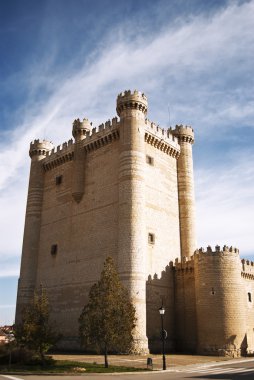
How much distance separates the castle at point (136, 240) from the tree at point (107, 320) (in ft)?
20.2

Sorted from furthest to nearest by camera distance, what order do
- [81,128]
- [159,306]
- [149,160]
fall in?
[81,128]
[149,160]
[159,306]

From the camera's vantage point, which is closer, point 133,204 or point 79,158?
point 133,204

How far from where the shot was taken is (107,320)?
22.9 meters

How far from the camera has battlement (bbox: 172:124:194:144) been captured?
42188 mm

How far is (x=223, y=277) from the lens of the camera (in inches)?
1222

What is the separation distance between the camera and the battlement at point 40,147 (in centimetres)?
4544

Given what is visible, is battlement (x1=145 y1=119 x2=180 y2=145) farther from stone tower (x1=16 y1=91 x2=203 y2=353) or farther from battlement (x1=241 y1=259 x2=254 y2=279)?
battlement (x1=241 y1=259 x2=254 y2=279)

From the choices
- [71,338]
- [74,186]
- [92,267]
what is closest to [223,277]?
[92,267]

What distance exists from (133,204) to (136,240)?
291cm

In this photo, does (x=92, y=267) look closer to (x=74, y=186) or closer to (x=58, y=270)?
(x=58, y=270)

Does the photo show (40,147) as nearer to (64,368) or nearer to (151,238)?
(151,238)

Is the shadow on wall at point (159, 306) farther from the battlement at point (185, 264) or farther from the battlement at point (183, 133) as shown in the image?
the battlement at point (183, 133)

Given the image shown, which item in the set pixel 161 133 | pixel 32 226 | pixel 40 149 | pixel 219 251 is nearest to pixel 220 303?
pixel 219 251

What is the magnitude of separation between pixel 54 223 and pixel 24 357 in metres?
18.4
